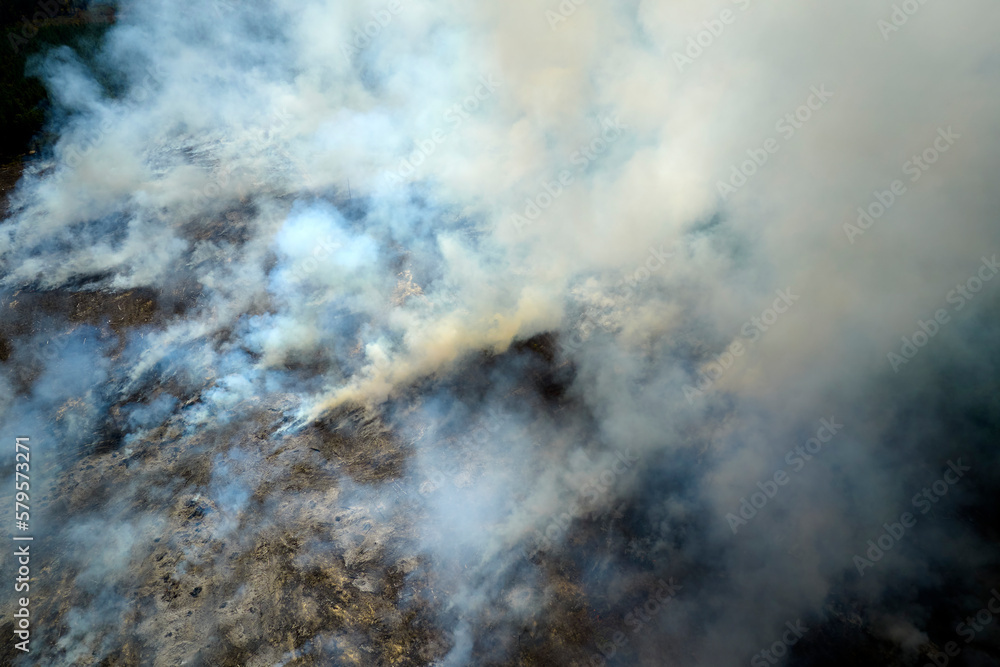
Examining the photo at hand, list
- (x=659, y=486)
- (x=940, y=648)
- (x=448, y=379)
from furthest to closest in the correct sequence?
(x=448, y=379) → (x=659, y=486) → (x=940, y=648)

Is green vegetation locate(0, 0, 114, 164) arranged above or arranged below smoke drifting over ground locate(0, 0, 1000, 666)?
below

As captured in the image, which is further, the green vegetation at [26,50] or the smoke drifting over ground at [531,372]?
the green vegetation at [26,50]

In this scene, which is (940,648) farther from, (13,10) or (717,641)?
(13,10)

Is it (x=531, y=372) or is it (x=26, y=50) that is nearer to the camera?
→ (x=531, y=372)

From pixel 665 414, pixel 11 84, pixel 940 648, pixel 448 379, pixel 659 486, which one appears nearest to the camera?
pixel 940 648

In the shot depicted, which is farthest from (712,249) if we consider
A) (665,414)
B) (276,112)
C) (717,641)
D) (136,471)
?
(276,112)

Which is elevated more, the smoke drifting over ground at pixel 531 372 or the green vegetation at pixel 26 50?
the smoke drifting over ground at pixel 531 372

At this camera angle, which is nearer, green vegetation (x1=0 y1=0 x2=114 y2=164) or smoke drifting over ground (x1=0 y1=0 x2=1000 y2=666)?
smoke drifting over ground (x1=0 y1=0 x2=1000 y2=666)

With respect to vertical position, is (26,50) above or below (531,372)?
below
